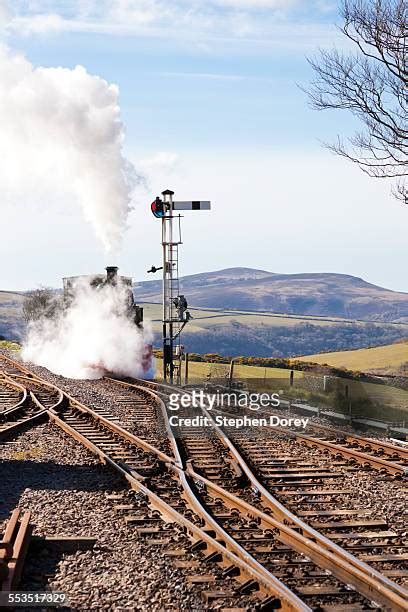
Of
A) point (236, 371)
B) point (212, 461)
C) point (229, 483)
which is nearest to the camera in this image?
point (229, 483)

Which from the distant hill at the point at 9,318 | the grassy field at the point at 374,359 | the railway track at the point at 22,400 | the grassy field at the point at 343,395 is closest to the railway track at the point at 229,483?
the railway track at the point at 22,400

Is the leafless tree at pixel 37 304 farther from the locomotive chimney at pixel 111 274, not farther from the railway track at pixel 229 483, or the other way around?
the railway track at pixel 229 483

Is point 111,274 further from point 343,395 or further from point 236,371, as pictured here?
point 343,395

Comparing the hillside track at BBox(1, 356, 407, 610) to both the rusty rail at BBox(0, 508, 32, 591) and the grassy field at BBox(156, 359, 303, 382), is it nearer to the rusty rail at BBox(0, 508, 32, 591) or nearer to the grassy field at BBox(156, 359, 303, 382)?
the rusty rail at BBox(0, 508, 32, 591)

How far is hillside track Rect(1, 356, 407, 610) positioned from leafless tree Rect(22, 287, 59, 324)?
27.1 meters

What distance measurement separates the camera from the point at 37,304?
5512cm

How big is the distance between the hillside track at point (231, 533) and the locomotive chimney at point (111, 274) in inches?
703

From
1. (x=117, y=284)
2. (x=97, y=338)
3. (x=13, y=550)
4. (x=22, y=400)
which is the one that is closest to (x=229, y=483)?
(x=13, y=550)

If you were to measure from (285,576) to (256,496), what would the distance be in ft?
10.3

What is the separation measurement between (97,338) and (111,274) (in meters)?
2.87

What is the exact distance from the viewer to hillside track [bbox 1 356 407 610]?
6367 millimetres

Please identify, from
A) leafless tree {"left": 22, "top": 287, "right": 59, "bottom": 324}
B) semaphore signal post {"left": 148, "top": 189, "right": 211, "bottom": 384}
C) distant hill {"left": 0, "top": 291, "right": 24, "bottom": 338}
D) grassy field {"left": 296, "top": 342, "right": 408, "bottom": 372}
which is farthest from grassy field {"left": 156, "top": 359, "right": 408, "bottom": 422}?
distant hill {"left": 0, "top": 291, "right": 24, "bottom": 338}

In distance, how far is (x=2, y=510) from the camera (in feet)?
30.0

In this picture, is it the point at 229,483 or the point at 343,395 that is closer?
the point at 229,483
